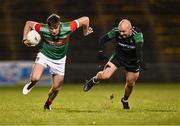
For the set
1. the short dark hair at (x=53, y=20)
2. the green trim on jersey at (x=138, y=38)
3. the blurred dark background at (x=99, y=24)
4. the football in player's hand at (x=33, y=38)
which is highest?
the short dark hair at (x=53, y=20)

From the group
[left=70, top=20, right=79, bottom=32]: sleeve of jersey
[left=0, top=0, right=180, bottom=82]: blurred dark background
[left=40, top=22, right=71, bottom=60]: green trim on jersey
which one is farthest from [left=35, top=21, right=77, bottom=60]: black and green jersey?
[left=0, top=0, right=180, bottom=82]: blurred dark background

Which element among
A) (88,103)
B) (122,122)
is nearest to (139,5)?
(88,103)

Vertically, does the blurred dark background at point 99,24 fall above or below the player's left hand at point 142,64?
below

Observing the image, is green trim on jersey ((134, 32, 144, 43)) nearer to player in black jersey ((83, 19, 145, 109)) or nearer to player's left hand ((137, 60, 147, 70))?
player in black jersey ((83, 19, 145, 109))

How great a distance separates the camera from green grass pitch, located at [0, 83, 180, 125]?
34.4 feet

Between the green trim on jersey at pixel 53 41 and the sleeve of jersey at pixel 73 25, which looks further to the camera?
the sleeve of jersey at pixel 73 25

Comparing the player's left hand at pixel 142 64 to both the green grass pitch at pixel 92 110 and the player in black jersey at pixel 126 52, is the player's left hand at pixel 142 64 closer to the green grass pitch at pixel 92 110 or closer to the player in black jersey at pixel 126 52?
the player in black jersey at pixel 126 52

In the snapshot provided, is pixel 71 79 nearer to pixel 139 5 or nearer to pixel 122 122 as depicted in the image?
pixel 139 5

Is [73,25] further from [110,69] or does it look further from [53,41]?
[110,69]

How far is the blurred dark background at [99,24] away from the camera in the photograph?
977 inches

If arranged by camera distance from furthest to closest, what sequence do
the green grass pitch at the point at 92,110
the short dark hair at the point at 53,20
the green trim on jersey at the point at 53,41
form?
1. the green trim on jersey at the point at 53,41
2. the short dark hair at the point at 53,20
3. the green grass pitch at the point at 92,110

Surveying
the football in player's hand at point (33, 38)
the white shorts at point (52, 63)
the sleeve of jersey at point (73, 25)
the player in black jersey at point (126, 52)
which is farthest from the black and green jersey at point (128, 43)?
the football in player's hand at point (33, 38)

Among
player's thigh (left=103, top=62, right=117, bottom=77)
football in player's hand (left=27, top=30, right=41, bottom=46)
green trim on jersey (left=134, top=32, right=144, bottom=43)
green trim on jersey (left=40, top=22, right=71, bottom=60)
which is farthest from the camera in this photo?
player's thigh (left=103, top=62, right=117, bottom=77)

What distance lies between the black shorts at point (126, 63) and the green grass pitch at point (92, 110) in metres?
0.87
